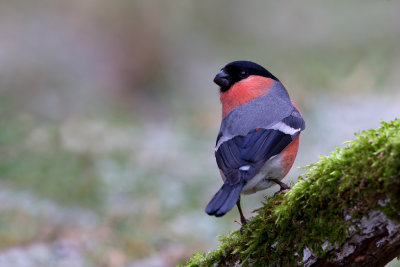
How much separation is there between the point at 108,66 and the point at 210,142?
3.70 metres

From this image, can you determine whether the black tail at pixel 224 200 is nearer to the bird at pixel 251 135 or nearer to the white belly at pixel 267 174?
the bird at pixel 251 135

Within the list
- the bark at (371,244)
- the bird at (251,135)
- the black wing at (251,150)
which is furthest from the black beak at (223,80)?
the bark at (371,244)

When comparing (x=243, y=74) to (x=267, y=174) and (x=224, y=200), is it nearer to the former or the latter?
(x=267, y=174)

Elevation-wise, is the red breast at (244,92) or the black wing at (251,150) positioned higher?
the red breast at (244,92)

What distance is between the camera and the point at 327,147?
9125mm

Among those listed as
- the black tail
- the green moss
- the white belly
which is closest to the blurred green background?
the white belly

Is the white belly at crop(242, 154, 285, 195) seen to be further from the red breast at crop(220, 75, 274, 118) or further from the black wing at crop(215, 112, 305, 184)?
the red breast at crop(220, 75, 274, 118)

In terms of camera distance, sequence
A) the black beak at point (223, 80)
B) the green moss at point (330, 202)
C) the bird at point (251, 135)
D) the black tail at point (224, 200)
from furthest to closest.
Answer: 1. the black beak at point (223, 80)
2. the bird at point (251, 135)
3. the black tail at point (224, 200)
4. the green moss at point (330, 202)

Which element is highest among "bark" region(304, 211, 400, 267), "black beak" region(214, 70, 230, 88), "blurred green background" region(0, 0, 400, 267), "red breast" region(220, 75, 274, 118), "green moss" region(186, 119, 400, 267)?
"blurred green background" region(0, 0, 400, 267)

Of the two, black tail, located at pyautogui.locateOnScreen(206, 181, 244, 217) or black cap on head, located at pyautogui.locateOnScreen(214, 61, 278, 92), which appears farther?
black cap on head, located at pyautogui.locateOnScreen(214, 61, 278, 92)

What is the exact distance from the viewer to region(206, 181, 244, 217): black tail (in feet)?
9.55

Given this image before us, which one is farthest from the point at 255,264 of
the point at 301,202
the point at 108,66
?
the point at 108,66

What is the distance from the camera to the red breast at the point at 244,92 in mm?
4512

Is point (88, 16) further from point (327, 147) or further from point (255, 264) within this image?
point (255, 264)
